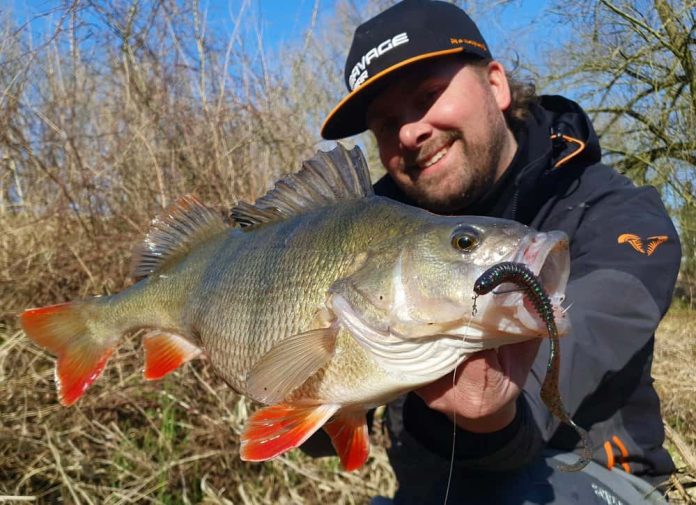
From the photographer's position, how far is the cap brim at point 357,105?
2070 millimetres

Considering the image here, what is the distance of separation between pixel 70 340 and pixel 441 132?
1.37 meters

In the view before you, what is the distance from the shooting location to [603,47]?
25.2 ft

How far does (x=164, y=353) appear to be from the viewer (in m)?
1.74

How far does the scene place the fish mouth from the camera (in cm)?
96

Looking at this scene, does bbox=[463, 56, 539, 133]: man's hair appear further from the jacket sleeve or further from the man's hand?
the man's hand

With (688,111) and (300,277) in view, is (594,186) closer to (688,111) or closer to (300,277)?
(300,277)

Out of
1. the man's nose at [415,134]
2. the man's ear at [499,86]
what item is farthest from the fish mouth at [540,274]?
the man's ear at [499,86]

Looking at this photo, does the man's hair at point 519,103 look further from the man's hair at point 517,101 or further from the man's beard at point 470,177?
the man's beard at point 470,177

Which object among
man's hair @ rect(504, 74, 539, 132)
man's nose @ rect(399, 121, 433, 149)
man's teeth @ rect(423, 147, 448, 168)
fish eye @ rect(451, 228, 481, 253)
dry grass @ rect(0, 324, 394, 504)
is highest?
man's nose @ rect(399, 121, 433, 149)

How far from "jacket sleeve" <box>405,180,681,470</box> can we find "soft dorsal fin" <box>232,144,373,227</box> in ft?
1.75

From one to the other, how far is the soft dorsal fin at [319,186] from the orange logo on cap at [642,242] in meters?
0.81

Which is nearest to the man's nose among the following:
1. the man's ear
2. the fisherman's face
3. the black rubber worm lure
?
the fisherman's face

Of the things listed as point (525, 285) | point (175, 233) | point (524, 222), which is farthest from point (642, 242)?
point (175, 233)

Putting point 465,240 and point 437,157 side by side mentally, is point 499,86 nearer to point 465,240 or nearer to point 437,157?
point 437,157
